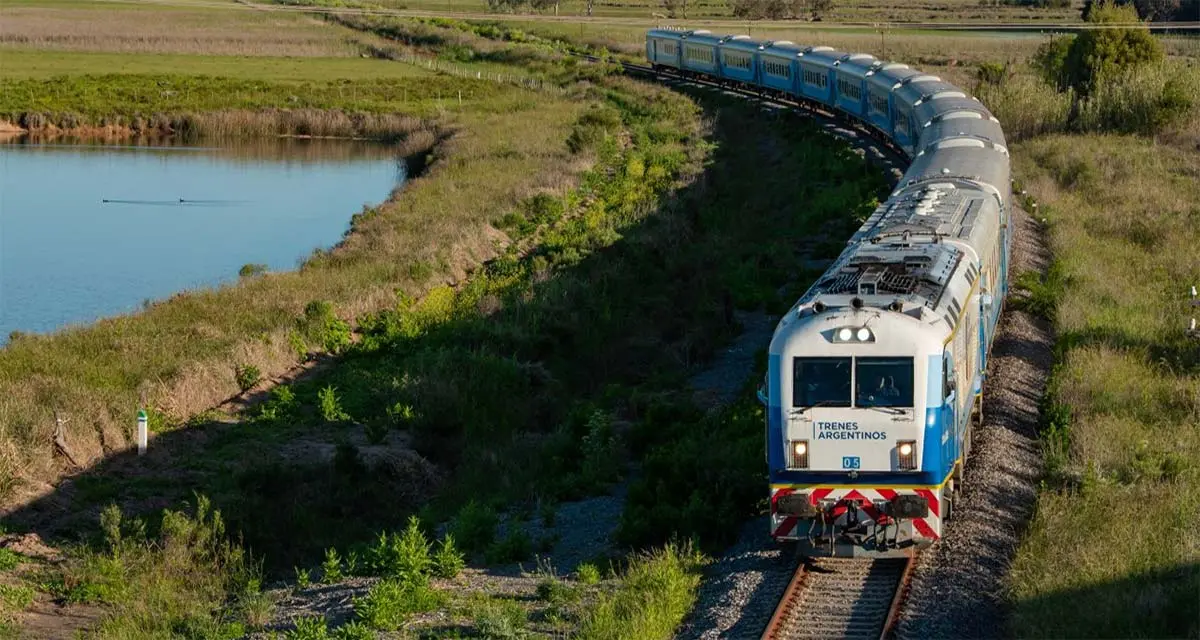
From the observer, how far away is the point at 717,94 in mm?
70438

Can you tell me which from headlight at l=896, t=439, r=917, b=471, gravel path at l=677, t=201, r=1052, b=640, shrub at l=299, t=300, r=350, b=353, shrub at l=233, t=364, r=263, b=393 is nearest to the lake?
shrub at l=299, t=300, r=350, b=353

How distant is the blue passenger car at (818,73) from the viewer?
185ft

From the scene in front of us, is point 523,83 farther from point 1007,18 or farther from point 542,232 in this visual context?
point 1007,18

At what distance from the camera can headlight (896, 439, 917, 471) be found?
564 inches

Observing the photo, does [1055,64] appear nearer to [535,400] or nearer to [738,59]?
[738,59]

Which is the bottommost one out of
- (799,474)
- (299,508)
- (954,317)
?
(299,508)

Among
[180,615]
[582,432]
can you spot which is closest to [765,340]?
[582,432]

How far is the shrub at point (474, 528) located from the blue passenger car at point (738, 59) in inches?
2017

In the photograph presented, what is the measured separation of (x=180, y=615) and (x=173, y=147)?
50261 millimetres

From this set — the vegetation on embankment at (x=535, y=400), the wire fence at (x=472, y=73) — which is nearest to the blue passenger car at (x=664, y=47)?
the wire fence at (x=472, y=73)

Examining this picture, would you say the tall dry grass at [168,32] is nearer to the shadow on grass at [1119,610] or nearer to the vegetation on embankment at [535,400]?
the vegetation on embankment at [535,400]

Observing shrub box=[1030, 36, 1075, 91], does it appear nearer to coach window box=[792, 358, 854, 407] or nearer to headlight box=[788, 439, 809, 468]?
coach window box=[792, 358, 854, 407]

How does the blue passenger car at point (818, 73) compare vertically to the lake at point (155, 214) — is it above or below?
above

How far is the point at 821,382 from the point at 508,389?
12.0m
